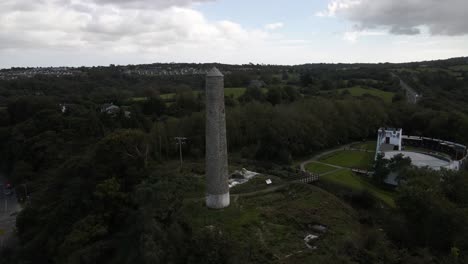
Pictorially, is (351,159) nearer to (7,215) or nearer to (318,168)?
(318,168)

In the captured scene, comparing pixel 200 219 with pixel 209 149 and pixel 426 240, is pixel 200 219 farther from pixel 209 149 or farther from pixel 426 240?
pixel 426 240

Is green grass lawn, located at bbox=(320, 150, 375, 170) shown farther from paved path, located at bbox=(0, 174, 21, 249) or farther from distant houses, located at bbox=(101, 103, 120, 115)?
distant houses, located at bbox=(101, 103, 120, 115)

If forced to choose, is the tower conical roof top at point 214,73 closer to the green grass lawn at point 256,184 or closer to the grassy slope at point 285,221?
the grassy slope at point 285,221

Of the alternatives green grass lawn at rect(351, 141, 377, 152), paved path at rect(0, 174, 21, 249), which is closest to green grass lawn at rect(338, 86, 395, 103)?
green grass lawn at rect(351, 141, 377, 152)

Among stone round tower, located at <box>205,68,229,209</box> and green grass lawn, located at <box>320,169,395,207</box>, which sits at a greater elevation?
stone round tower, located at <box>205,68,229,209</box>

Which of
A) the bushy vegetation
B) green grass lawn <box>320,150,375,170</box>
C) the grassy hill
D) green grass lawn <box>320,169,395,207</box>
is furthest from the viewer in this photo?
green grass lawn <box>320,150,375,170</box>

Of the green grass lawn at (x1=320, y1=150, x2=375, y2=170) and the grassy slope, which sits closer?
the grassy slope

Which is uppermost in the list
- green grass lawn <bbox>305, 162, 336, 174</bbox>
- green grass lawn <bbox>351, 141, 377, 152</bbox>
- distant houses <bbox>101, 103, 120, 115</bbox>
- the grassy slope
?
distant houses <bbox>101, 103, 120, 115</bbox>
